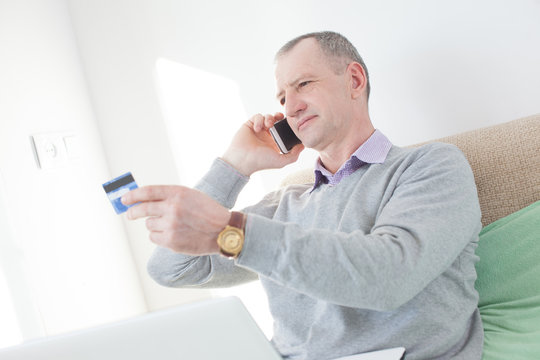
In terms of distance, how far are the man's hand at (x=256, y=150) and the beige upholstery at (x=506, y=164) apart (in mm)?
478

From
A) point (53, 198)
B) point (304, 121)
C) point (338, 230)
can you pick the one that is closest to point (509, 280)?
point (338, 230)

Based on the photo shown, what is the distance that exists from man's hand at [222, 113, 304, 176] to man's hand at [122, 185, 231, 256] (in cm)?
51

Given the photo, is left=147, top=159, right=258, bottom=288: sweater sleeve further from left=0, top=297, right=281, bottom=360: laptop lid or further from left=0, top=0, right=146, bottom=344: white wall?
left=0, top=297, right=281, bottom=360: laptop lid

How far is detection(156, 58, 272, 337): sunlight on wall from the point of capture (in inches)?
75.7

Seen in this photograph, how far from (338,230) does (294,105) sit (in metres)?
0.38

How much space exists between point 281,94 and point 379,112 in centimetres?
38

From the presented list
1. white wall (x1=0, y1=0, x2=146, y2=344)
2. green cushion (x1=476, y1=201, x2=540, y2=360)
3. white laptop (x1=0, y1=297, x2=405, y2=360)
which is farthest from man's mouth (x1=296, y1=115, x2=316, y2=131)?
white wall (x1=0, y1=0, x2=146, y2=344)

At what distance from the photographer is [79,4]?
205 cm

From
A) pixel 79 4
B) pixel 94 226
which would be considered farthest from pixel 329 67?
pixel 79 4

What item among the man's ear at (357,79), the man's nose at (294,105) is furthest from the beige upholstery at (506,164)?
the man's nose at (294,105)

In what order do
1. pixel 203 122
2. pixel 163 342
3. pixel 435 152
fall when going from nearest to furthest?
pixel 163 342
pixel 435 152
pixel 203 122

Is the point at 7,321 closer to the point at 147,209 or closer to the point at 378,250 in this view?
the point at 147,209

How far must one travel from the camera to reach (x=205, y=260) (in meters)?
1.30

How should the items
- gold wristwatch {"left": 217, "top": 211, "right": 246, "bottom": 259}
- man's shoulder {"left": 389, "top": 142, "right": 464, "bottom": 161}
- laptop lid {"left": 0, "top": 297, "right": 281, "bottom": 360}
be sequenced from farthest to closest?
man's shoulder {"left": 389, "top": 142, "right": 464, "bottom": 161}, gold wristwatch {"left": 217, "top": 211, "right": 246, "bottom": 259}, laptop lid {"left": 0, "top": 297, "right": 281, "bottom": 360}
